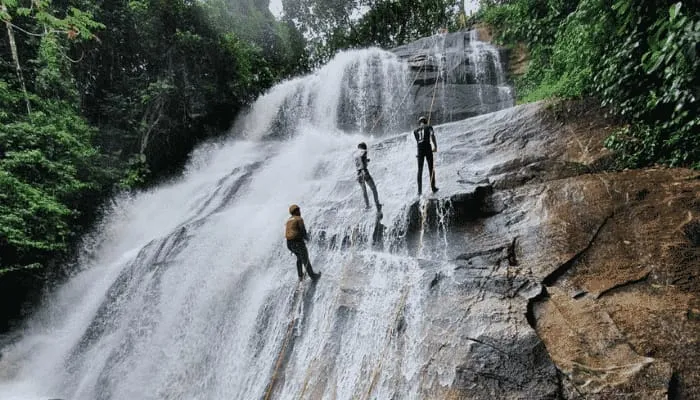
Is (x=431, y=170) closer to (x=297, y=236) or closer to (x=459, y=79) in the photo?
(x=297, y=236)

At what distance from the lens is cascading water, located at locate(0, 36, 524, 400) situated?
5.41m

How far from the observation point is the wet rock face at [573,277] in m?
3.90

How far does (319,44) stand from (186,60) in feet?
56.9

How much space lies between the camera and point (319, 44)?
31.4 metres

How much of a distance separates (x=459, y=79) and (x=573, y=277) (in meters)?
12.8

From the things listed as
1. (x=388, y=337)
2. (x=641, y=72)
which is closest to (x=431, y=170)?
(x=388, y=337)

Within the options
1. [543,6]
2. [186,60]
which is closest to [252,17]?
[186,60]

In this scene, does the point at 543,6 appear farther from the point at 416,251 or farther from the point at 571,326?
the point at 571,326

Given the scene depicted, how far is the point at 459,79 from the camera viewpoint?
15992 mm

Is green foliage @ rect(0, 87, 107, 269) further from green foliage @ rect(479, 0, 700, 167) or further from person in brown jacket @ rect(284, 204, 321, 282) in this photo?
green foliage @ rect(479, 0, 700, 167)

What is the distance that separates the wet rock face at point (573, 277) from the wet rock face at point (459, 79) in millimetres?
7702

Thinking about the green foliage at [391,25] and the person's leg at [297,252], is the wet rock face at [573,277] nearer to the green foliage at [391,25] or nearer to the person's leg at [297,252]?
the person's leg at [297,252]

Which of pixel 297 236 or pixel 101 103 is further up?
pixel 101 103

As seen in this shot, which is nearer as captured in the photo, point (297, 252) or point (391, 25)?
point (297, 252)
